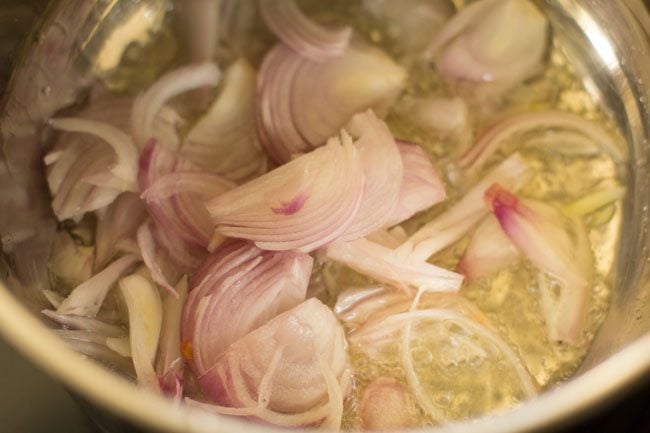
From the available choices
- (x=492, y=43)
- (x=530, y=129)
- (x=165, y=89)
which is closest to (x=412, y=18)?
(x=492, y=43)

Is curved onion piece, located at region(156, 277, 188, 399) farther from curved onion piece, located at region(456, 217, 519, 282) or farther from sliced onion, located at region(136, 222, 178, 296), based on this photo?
curved onion piece, located at region(456, 217, 519, 282)

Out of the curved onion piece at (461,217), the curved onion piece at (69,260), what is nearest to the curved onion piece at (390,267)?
the curved onion piece at (461,217)

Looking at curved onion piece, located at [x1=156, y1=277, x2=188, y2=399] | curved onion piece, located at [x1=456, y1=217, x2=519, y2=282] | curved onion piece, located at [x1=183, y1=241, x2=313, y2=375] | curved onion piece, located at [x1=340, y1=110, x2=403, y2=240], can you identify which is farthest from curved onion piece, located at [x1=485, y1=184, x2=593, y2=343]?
curved onion piece, located at [x1=156, y1=277, x2=188, y2=399]

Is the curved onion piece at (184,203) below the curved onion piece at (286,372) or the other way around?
the other way around

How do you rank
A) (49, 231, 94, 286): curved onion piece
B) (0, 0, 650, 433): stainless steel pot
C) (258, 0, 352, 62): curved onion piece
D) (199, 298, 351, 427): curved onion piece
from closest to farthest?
(0, 0, 650, 433): stainless steel pot → (199, 298, 351, 427): curved onion piece → (49, 231, 94, 286): curved onion piece → (258, 0, 352, 62): curved onion piece

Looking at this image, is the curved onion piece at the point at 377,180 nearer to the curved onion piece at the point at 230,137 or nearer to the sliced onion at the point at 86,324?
the curved onion piece at the point at 230,137

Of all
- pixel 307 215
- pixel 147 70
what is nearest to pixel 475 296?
pixel 307 215

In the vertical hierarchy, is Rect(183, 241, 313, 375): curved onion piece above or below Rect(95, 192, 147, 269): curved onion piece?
below
